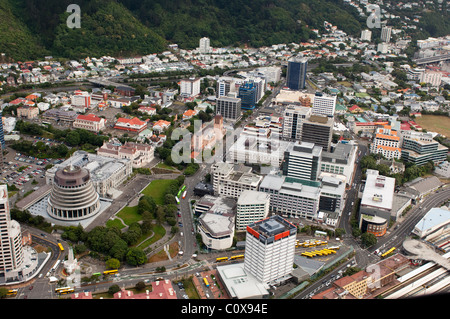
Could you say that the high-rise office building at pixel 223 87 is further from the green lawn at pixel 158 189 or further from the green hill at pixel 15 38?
the green hill at pixel 15 38

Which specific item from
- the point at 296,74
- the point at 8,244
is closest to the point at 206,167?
the point at 8,244

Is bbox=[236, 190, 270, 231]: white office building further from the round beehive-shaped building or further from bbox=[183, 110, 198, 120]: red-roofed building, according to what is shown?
bbox=[183, 110, 198, 120]: red-roofed building

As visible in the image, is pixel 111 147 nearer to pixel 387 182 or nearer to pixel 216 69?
pixel 387 182

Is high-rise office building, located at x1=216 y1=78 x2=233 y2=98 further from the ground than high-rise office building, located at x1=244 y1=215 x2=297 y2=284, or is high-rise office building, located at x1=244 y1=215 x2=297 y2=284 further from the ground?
high-rise office building, located at x1=216 y1=78 x2=233 y2=98

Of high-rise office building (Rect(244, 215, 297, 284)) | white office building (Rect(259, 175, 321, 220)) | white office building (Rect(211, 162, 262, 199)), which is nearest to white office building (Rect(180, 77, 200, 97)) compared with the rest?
white office building (Rect(211, 162, 262, 199))

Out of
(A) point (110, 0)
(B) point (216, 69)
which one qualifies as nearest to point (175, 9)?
(A) point (110, 0)

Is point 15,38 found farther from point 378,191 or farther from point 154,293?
point 154,293
